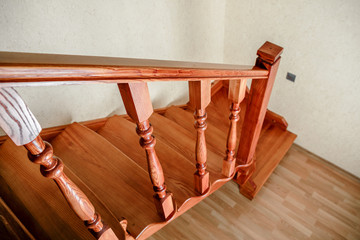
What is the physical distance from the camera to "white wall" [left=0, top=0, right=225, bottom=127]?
1284mm

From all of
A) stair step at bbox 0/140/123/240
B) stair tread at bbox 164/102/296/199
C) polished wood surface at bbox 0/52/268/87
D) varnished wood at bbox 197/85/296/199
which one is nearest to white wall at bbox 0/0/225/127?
stair tread at bbox 164/102/296/199

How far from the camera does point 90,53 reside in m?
1.60

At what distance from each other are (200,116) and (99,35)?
991 mm

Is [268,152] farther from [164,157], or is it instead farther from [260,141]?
[164,157]

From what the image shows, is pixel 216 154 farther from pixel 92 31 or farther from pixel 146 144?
pixel 92 31

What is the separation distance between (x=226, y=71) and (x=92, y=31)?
1011 mm

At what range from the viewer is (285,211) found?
2078 mm

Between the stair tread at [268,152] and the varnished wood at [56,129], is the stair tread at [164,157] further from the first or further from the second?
the stair tread at [268,152]

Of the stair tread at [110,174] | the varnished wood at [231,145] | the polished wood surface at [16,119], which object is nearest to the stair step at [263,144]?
the varnished wood at [231,145]

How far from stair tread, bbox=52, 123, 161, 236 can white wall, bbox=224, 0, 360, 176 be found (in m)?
1.72

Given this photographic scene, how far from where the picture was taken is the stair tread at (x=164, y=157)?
1.36 meters

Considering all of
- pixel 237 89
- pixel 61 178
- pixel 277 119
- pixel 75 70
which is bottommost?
pixel 277 119

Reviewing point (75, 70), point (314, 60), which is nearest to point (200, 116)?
point (75, 70)

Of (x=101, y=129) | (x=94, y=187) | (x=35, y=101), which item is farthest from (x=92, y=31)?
(x=94, y=187)
